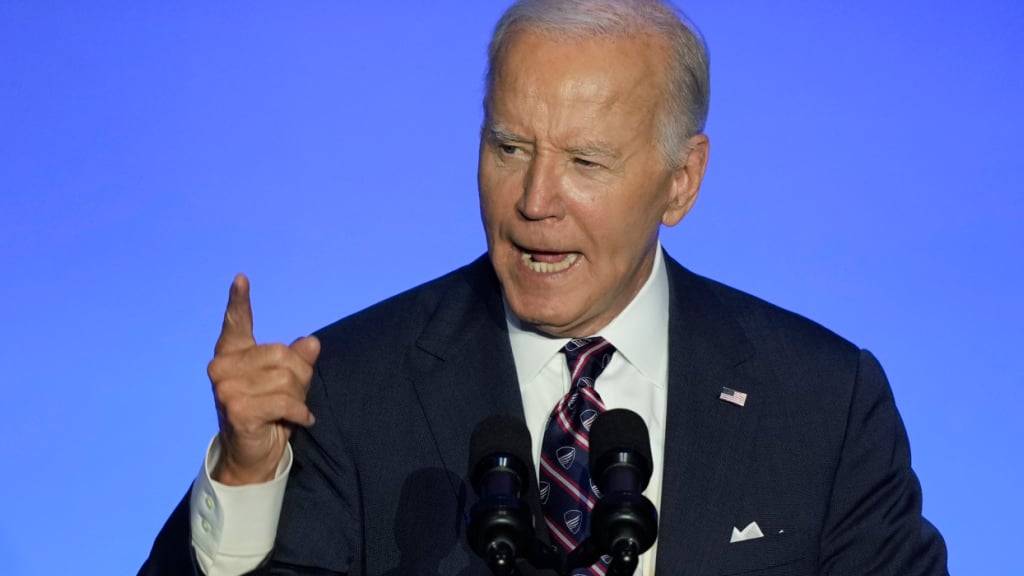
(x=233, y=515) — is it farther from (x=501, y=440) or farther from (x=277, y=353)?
(x=501, y=440)

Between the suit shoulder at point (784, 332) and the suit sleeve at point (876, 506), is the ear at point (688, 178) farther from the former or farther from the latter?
the suit sleeve at point (876, 506)

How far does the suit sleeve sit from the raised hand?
3.29ft

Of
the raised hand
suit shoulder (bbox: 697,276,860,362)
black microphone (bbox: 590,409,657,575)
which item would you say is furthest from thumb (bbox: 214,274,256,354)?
suit shoulder (bbox: 697,276,860,362)

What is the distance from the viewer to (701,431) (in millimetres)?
2590

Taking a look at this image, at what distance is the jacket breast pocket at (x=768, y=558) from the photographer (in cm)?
248

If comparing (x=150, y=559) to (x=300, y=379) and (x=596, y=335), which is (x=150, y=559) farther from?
(x=596, y=335)

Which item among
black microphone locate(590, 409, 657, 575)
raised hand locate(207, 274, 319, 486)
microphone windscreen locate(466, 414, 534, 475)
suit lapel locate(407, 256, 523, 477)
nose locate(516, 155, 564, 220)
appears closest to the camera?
black microphone locate(590, 409, 657, 575)

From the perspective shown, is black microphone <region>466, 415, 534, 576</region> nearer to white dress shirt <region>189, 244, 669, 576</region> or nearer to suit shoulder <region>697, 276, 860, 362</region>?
white dress shirt <region>189, 244, 669, 576</region>

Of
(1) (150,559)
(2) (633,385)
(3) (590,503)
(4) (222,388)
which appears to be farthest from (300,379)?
(2) (633,385)

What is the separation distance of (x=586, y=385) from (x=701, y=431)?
0.70 feet

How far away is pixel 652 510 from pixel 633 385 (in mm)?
975

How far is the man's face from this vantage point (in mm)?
2439

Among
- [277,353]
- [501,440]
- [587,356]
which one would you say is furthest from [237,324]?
[587,356]

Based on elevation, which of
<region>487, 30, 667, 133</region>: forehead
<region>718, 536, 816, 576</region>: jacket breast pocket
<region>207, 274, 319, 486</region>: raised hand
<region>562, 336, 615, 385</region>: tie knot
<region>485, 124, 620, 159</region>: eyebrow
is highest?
<region>487, 30, 667, 133</region>: forehead
